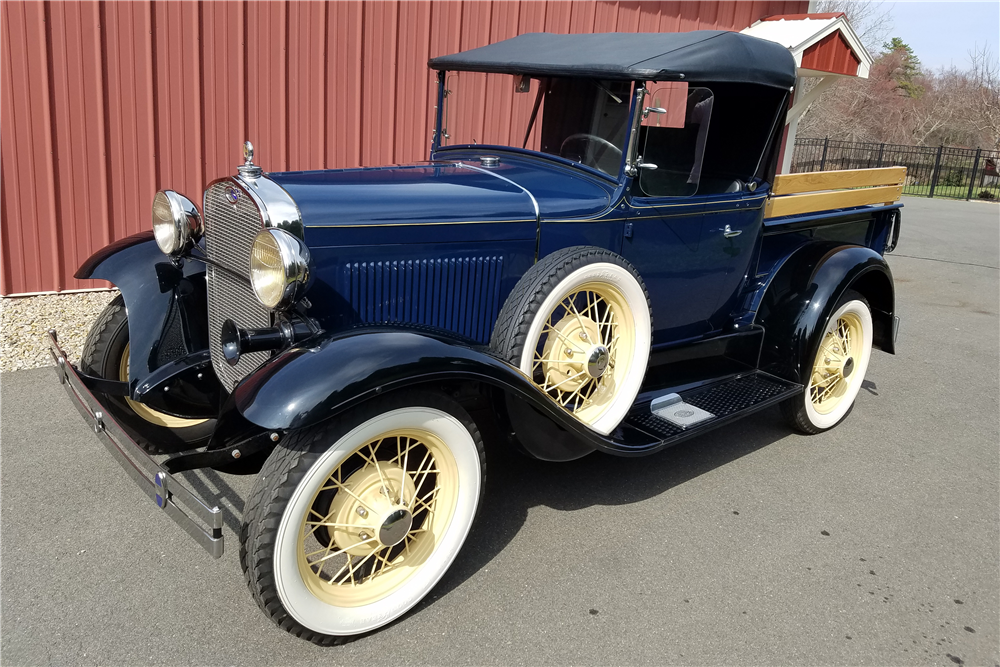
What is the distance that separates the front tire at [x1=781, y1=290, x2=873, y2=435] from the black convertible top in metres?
1.40

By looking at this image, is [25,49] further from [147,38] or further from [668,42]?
[668,42]

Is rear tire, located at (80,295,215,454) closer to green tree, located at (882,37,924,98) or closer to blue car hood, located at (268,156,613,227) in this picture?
blue car hood, located at (268,156,613,227)

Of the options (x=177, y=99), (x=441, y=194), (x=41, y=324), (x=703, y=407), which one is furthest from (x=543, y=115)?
(x=41, y=324)

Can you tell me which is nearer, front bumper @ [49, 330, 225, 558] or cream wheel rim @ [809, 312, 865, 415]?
front bumper @ [49, 330, 225, 558]

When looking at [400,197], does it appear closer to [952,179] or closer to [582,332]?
[582,332]

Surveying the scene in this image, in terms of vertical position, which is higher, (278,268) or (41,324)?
(278,268)

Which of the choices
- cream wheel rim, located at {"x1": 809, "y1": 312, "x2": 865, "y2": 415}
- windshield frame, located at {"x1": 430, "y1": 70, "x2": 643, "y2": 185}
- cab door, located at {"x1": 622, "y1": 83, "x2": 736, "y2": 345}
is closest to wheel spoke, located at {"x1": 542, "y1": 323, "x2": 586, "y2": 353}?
cab door, located at {"x1": 622, "y1": 83, "x2": 736, "y2": 345}

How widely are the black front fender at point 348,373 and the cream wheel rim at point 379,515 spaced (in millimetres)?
227

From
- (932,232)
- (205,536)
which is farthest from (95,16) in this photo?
(932,232)

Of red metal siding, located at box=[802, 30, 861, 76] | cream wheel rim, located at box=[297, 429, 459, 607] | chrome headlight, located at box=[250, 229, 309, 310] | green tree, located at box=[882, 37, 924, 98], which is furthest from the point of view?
green tree, located at box=[882, 37, 924, 98]

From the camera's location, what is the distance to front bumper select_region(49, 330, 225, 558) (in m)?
2.18

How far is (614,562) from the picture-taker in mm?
2975

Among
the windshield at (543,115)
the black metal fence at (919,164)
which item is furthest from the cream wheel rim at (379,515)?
the black metal fence at (919,164)

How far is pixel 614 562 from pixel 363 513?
1.07 meters
